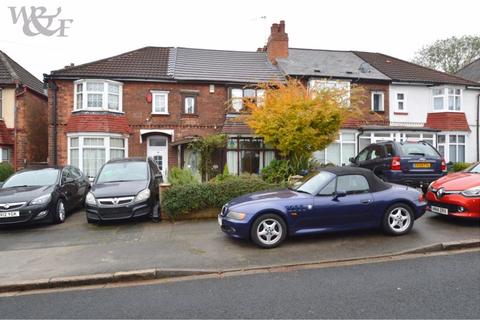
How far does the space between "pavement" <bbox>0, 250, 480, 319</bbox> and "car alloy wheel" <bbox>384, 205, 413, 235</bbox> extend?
1339mm

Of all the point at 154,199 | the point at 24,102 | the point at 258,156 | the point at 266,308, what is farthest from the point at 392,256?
the point at 24,102

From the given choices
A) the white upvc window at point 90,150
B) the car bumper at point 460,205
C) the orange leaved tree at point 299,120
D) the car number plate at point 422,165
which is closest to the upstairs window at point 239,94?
the orange leaved tree at point 299,120

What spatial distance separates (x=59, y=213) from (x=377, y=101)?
17.5 metres

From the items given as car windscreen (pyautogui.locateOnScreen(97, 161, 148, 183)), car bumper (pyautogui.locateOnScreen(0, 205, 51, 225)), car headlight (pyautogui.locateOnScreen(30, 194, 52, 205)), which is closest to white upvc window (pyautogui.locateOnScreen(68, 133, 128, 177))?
car windscreen (pyautogui.locateOnScreen(97, 161, 148, 183))

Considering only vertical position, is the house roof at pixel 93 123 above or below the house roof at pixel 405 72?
below

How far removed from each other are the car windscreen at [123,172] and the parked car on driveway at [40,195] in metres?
1.11

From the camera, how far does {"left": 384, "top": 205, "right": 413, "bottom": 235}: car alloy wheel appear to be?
6.38 m

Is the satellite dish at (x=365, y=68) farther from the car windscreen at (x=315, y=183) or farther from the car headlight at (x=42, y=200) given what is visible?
the car headlight at (x=42, y=200)

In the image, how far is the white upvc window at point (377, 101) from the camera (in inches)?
→ 759

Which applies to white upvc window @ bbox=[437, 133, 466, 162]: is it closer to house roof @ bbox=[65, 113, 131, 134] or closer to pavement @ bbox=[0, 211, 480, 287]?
pavement @ bbox=[0, 211, 480, 287]

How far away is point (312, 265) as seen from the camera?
5207 millimetres

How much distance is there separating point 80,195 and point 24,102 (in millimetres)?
9984

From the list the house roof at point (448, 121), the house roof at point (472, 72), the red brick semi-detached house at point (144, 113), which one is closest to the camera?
the red brick semi-detached house at point (144, 113)

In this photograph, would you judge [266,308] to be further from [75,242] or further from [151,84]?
[151,84]
